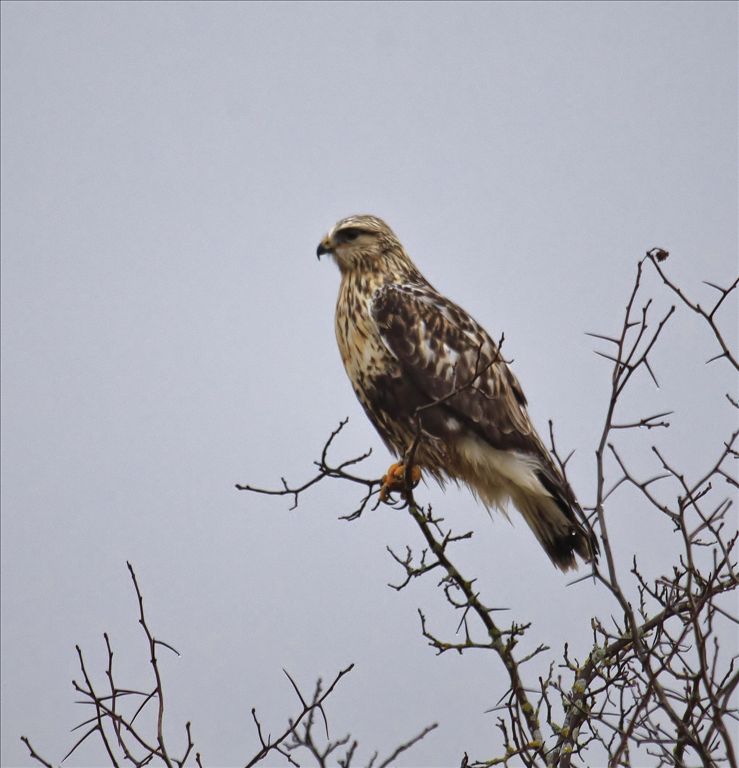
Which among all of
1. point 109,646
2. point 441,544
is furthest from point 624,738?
point 109,646

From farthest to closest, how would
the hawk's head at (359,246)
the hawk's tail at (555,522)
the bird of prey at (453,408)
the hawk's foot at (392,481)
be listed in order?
1. the hawk's head at (359,246)
2. the bird of prey at (453,408)
3. the hawk's tail at (555,522)
4. the hawk's foot at (392,481)

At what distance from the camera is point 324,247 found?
6.16 m

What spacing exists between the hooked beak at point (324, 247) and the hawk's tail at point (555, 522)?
1.83m

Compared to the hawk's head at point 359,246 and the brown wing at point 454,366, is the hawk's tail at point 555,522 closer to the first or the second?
the brown wing at point 454,366

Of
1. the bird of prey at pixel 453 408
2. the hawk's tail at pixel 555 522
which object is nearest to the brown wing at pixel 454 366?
the bird of prey at pixel 453 408

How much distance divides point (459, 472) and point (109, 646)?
2.67m

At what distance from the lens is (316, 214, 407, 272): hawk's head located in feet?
20.0

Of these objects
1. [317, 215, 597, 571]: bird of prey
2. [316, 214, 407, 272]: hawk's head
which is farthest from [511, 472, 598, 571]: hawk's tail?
[316, 214, 407, 272]: hawk's head

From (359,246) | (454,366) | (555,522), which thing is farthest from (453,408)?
(359,246)

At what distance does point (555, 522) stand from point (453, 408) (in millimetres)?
787

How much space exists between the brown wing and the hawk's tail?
9.6 inches

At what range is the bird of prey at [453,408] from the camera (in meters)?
5.32

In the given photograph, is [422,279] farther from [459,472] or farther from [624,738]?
[624,738]

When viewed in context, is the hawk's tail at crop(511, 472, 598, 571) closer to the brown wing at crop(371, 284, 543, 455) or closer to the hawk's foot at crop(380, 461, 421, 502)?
the brown wing at crop(371, 284, 543, 455)
